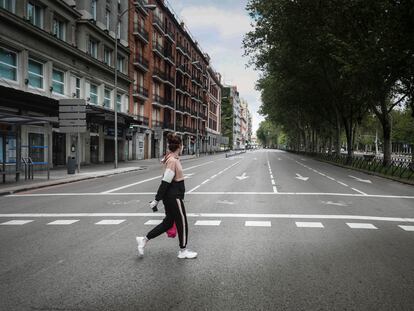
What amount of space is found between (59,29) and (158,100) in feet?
76.4

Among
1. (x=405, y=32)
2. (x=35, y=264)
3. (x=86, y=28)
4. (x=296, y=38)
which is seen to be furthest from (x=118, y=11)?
(x=35, y=264)

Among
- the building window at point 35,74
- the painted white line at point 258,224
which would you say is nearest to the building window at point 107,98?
the building window at point 35,74

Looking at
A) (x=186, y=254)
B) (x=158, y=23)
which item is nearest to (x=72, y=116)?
(x=186, y=254)

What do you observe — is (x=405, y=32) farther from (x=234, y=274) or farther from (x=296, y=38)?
(x=234, y=274)

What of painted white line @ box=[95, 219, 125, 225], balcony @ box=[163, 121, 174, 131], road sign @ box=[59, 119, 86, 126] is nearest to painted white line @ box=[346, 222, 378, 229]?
painted white line @ box=[95, 219, 125, 225]

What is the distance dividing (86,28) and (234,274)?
92.8 feet

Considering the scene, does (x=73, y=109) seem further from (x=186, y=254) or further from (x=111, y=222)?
(x=186, y=254)

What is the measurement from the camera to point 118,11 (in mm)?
36312

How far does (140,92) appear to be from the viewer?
140 feet

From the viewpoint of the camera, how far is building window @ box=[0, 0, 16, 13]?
67.3 feet

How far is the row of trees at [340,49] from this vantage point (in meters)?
19.3

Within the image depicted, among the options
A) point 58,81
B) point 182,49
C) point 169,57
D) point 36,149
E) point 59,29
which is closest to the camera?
point 36,149

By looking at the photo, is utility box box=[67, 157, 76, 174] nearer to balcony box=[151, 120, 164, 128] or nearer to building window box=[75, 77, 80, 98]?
building window box=[75, 77, 80, 98]

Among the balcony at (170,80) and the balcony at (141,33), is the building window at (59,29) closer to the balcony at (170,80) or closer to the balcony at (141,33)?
the balcony at (141,33)
